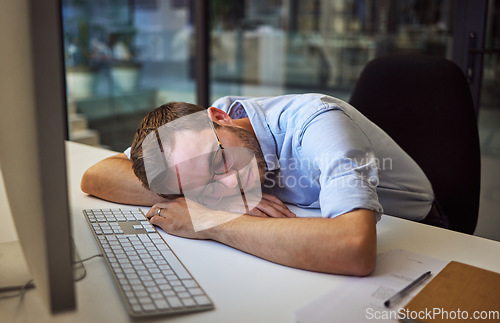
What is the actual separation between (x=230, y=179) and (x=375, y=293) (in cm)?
45

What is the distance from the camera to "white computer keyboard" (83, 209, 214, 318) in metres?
0.72

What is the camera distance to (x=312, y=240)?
0.85m

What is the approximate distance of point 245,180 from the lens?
3.67ft

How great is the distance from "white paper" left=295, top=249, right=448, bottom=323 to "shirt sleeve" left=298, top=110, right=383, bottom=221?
4.5 inches

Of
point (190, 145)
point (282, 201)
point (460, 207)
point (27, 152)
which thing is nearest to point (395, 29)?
point (460, 207)

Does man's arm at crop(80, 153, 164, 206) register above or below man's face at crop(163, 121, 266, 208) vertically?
below

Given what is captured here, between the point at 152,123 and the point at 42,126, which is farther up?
the point at 42,126

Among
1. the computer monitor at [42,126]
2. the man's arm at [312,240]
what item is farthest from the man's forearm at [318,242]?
the computer monitor at [42,126]

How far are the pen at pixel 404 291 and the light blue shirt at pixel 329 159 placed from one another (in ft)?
0.52

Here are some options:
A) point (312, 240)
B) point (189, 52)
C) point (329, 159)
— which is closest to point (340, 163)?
point (329, 159)

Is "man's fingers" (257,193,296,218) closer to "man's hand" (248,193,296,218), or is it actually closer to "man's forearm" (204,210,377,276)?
"man's hand" (248,193,296,218)

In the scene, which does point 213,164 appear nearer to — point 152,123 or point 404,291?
point 152,123

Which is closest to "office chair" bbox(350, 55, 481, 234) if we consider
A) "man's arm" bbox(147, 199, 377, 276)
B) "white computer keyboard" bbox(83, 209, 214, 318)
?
"man's arm" bbox(147, 199, 377, 276)

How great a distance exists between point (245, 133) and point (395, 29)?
206cm
